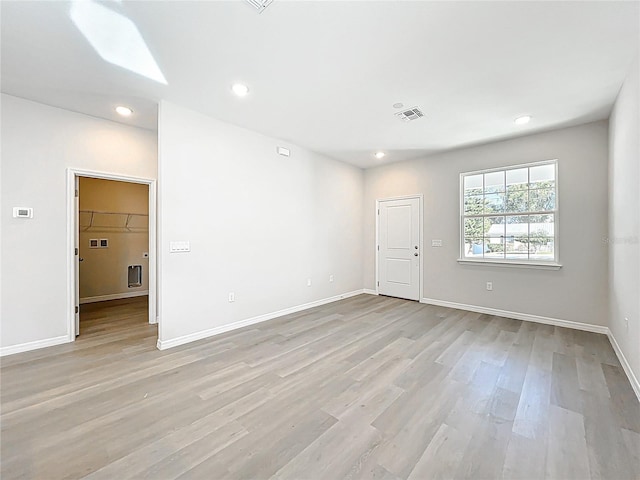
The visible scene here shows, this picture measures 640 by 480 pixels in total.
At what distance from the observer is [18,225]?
3.06 metres

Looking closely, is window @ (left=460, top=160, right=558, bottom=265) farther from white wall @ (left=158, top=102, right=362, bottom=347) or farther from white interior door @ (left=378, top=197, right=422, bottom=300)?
white wall @ (left=158, top=102, right=362, bottom=347)

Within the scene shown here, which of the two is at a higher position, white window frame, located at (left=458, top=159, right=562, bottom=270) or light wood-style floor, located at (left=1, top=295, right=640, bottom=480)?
white window frame, located at (left=458, top=159, right=562, bottom=270)

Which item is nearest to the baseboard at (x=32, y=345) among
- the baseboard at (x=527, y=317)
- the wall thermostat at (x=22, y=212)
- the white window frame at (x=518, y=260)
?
the wall thermostat at (x=22, y=212)

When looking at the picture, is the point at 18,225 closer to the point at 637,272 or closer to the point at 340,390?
the point at 340,390

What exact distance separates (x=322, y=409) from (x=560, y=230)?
419cm

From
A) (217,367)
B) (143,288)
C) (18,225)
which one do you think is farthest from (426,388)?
(143,288)

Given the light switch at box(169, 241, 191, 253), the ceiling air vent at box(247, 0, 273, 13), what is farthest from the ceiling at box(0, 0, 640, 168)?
the light switch at box(169, 241, 191, 253)

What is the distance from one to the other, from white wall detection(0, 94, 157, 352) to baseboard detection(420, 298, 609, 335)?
5.68m

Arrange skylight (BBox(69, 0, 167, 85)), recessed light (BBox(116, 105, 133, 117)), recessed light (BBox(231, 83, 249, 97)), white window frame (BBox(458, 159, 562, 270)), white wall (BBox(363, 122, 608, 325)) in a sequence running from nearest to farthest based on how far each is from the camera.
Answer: skylight (BBox(69, 0, 167, 85)) → recessed light (BBox(231, 83, 249, 97)) → recessed light (BBox(116, 105, 133, 117)) → white wall (BBox(363, 122, 608, 325)) → white window frame (BBox(458, 159, 562, 270))

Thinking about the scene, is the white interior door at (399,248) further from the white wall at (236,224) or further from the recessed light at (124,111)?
the recessed light at (124,111)

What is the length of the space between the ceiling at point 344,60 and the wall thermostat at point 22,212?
125 centimetres

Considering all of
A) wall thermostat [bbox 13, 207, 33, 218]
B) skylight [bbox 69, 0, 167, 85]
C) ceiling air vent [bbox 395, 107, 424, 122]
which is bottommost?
wall thermostat [bbox 13, 207, 33, 218]

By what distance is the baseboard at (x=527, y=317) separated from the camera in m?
3.71

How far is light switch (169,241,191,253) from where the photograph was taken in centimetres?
328
